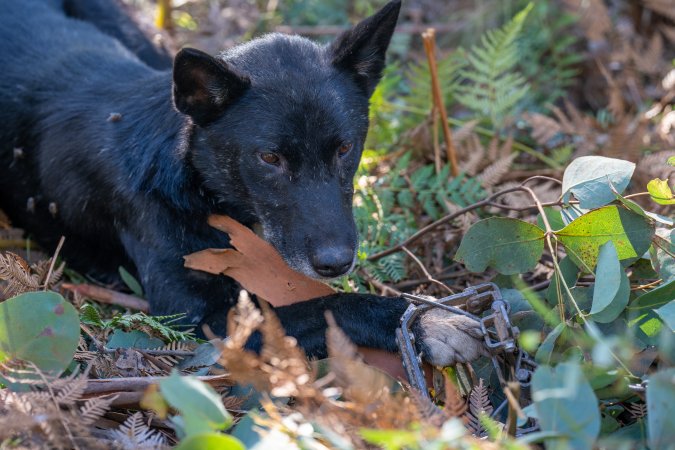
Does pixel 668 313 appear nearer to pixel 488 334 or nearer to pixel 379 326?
pixel 488 334

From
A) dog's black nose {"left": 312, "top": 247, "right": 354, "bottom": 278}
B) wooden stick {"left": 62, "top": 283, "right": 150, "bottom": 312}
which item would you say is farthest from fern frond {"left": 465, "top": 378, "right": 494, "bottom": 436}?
wooden stick {"left": 62, "top": 283, "right": 150, "bottom": 312}

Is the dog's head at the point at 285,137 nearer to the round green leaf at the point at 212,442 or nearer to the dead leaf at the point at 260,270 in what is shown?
the dead leaf at the point at 260,270

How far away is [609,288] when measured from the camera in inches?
111

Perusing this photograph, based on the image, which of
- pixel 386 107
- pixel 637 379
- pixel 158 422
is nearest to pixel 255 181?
pixel 158 422

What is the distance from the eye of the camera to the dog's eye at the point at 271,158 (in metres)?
3.43

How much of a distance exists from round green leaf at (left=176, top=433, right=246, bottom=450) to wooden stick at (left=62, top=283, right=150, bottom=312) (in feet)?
6.56

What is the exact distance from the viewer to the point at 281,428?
2.24m

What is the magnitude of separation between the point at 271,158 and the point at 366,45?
758 millimetres

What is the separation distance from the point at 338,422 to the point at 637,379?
1072 millimetres

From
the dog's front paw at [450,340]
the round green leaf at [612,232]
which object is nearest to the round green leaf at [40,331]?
the dog's front paw at [450,340]

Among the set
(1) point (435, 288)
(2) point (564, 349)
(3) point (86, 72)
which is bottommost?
(1) point (435, 288)

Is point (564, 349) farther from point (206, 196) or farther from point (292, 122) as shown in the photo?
point (206, 196)

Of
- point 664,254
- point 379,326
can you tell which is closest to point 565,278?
point 664,254

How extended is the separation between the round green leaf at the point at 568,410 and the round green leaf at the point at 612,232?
0.92 metres
